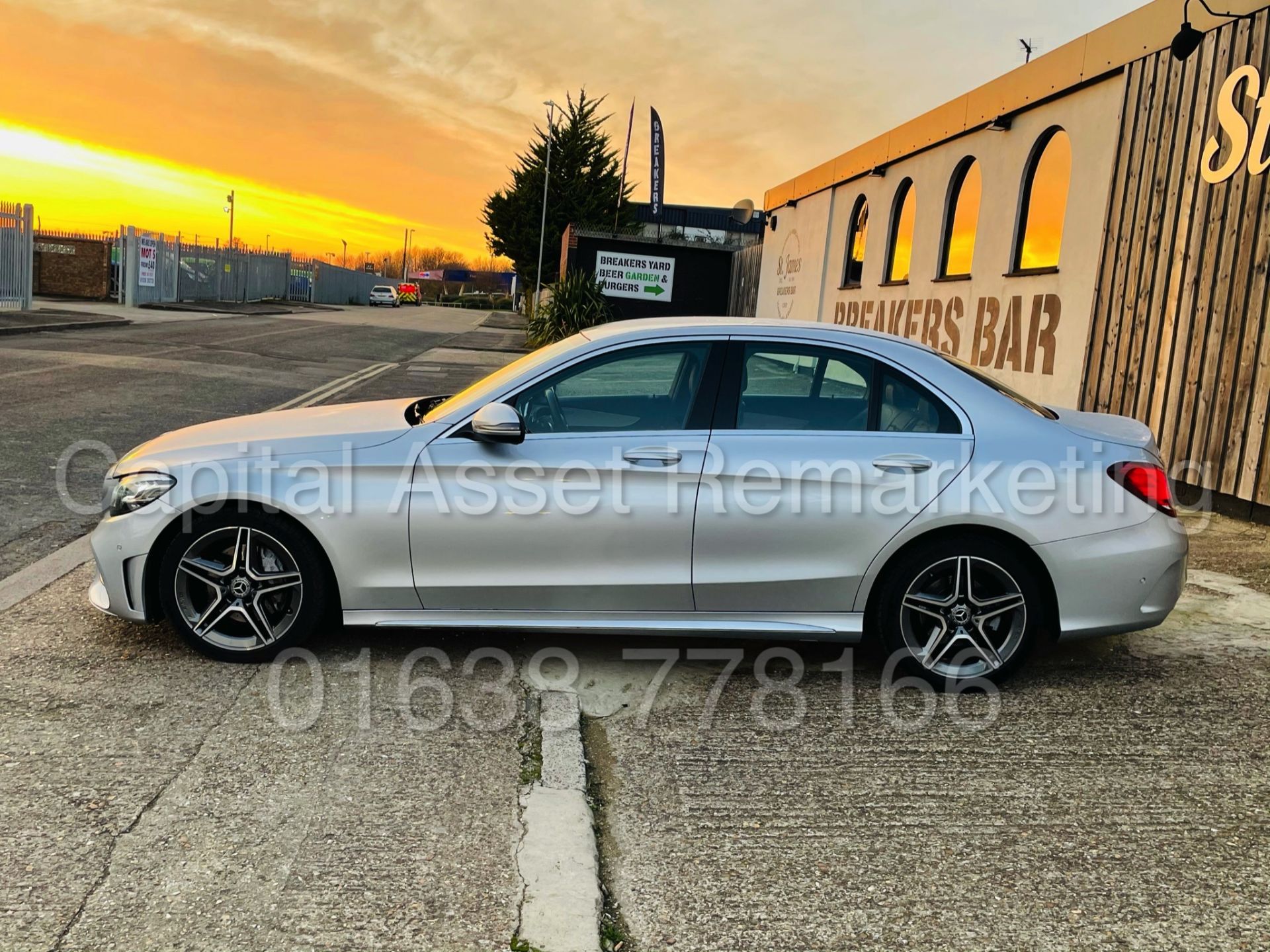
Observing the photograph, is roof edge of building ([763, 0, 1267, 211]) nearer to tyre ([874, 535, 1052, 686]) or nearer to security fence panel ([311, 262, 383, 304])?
tyre ([874, 535, 1052, 686])

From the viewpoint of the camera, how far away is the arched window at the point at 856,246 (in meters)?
17.4

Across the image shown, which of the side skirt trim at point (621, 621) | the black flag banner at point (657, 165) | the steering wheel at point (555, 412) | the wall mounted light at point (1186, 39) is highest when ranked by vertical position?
the black flag banner at point (657, 165)

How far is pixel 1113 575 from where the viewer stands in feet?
14.8

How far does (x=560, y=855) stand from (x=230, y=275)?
177 ft

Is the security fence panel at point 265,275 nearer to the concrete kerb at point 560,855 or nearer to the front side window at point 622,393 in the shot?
the front side window at point 622,393

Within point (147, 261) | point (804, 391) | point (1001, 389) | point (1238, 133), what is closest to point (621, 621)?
point (804, 391)

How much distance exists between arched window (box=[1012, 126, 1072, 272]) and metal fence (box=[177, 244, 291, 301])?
134 feet

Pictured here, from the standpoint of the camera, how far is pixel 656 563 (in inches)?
176

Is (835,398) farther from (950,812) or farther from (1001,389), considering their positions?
(950,812)

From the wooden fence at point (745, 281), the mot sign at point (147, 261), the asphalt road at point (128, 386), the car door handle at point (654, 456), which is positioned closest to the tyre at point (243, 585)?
the car door handle at point (654, 456)

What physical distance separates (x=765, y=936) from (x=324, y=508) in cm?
248

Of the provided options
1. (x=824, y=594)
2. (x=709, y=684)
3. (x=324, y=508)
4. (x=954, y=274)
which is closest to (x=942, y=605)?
(x=824, y=594)

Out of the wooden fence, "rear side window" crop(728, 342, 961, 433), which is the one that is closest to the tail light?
"rear side window" crop(728, 342, 961, 433)

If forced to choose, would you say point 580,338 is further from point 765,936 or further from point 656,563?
point 765,936
